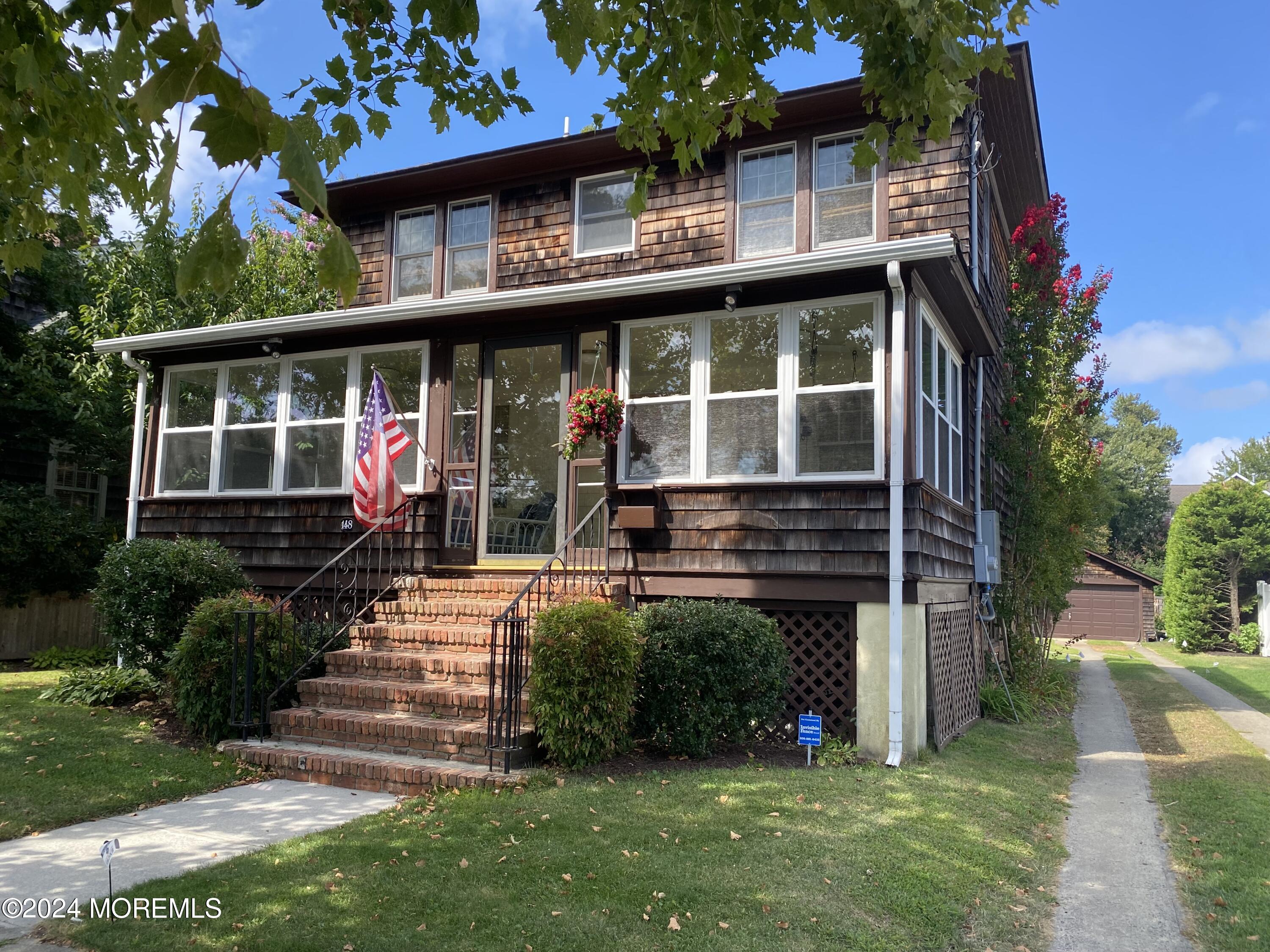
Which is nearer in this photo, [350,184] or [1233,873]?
[1233,873]

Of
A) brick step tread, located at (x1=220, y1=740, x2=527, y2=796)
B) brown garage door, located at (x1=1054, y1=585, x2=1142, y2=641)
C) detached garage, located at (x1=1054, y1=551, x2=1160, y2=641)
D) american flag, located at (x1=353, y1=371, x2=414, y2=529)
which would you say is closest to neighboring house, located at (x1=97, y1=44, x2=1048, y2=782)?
american flag, located at (x1=353, y1=371, x2=414, y2=529)

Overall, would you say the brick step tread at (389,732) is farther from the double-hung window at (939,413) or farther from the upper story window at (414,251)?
the upper story window at (414,251)

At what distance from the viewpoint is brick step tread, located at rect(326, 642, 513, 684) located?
773 cm

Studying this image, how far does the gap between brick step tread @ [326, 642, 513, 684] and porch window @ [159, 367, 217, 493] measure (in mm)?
4476

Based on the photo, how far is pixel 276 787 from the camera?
6656 millimetres

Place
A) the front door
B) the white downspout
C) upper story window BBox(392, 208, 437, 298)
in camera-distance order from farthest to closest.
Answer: upper story window BBox(392, 208, 437, 298) < the front door < the white downspout

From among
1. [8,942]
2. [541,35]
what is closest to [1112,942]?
[8,942]

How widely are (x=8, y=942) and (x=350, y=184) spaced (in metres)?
11.1

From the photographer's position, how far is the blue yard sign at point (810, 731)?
7.33m

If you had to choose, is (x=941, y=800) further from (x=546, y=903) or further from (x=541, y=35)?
(x=541, y=35)

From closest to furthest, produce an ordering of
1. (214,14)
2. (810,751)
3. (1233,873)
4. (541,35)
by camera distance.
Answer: (214,14), (541,35), (1233,873), (810,751)

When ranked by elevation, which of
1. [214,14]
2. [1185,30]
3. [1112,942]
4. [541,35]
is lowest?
[1112,942]

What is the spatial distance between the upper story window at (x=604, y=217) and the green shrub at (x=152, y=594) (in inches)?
235

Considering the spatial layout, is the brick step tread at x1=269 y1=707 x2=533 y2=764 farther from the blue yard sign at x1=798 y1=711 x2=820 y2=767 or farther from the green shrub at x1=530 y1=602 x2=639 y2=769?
A: the blue yard sign at x1=798 y1=711 x2=820 y2=767
